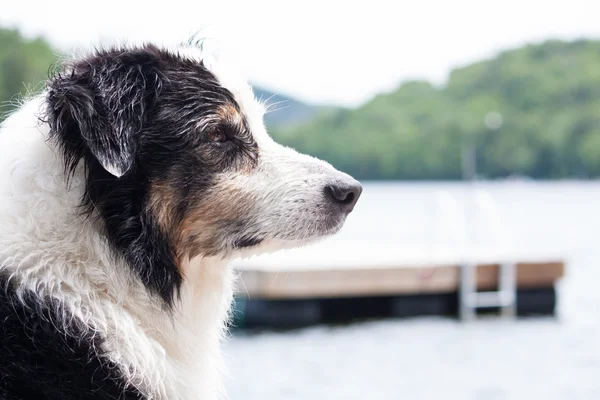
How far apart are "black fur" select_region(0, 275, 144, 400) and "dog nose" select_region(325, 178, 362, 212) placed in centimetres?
85

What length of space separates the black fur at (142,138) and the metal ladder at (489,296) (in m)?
10.5

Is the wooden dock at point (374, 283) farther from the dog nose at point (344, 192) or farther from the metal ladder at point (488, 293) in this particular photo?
the dog nose at point (344, 192)

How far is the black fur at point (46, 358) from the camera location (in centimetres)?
173

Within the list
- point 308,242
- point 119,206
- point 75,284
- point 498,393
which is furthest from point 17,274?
point 498,393

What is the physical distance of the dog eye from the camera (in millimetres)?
2221

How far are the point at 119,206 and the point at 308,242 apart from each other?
648mm

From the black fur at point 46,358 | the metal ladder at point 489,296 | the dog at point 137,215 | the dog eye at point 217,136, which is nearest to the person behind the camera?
the black fur at point 46,358

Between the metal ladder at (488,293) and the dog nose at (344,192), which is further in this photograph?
the metal ladder at (488,293)

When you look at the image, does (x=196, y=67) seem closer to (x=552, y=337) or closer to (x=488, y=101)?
(x=552, y=337)

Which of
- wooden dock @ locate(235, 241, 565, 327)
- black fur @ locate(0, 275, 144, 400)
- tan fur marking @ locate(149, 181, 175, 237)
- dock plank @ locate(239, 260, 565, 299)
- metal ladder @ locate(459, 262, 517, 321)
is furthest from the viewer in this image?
metal ladder @ locate(459, 262, 517, 321)

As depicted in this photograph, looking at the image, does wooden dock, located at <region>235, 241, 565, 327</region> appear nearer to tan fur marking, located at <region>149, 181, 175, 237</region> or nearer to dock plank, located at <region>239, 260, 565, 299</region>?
dock plank, located at <region>239, 260, 565, 299</region>

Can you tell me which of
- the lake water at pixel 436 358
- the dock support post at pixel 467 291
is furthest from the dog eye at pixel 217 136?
the dock support post at pixel 467 291

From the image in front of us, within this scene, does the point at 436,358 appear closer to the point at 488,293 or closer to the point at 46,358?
the point at 488,293

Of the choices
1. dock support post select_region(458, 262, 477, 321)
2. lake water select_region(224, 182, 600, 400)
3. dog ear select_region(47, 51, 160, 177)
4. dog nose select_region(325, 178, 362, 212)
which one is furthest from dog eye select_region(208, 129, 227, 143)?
dock support post select_region(458, 262, 477, 321)
